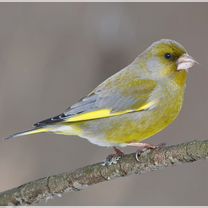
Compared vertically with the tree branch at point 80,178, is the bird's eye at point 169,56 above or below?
above

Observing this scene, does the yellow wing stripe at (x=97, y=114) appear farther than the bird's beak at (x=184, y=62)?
Yes

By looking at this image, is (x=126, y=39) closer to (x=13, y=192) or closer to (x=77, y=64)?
(x=77, y=64)

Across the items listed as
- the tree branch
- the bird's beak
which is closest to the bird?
the bird's beak

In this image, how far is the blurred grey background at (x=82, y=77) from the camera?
7.43 meters

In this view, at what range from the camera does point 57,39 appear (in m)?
8.15

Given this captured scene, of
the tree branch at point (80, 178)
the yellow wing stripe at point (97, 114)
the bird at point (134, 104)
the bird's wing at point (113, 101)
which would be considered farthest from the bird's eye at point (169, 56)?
the tree branch at point (80, 178)

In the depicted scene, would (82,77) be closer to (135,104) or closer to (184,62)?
(135,104)

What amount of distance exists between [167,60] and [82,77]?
11.3 ft

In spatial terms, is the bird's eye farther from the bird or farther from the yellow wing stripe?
the yellow wing stripe

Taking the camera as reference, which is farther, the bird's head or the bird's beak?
the bird's head

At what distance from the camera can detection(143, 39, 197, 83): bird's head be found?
4605 millimetres

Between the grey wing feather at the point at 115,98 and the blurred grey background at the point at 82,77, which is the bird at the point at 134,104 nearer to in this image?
the grey wing feather at the point at 115,98

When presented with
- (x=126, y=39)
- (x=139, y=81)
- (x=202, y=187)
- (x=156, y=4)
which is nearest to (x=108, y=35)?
(x=126, y=39)

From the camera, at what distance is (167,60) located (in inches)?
185
